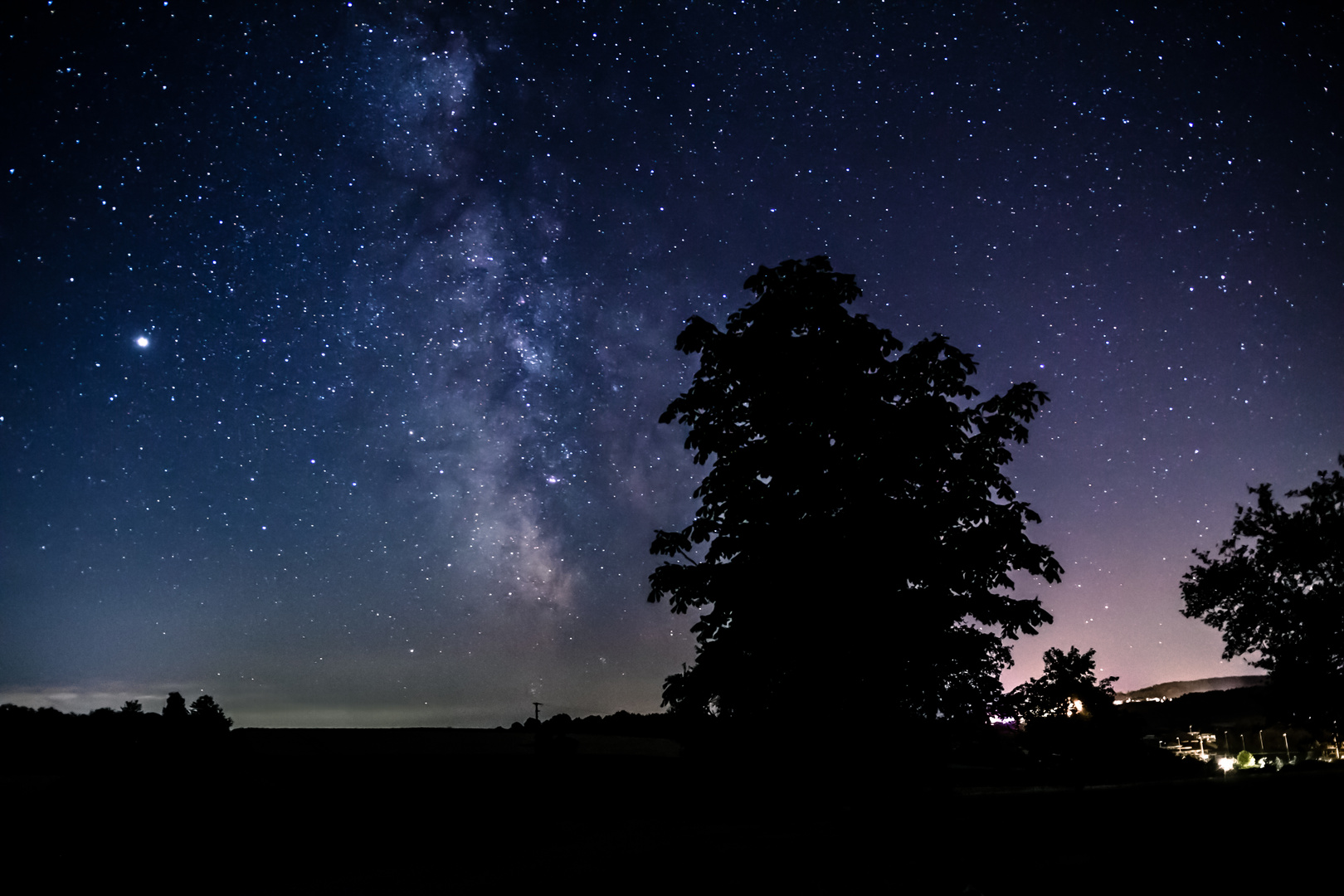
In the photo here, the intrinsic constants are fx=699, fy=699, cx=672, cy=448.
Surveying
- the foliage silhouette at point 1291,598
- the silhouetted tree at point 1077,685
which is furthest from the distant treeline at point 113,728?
the foliage silhouette at point 1291,598

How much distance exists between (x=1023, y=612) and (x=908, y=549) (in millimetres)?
2468

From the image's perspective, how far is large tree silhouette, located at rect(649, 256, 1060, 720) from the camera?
12359mm

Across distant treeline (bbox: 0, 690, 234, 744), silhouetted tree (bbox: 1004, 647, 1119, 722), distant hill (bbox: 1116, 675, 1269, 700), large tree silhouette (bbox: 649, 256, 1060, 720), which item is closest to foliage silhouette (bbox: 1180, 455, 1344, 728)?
silhouetted tree (bbox: 1004, 647, 1119, 722)

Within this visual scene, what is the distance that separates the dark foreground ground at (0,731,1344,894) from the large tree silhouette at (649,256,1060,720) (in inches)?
60.9

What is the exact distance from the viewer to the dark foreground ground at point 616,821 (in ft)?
20.8

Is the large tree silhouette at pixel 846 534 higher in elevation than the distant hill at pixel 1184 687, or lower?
higher

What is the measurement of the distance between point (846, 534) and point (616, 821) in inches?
668

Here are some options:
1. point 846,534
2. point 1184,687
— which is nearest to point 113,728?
point 846,534

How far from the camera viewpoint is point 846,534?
12586 mm

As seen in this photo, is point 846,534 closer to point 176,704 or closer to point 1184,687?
point 176,704

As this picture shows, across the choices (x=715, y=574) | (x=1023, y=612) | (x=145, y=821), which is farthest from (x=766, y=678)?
(x=145, y=821)

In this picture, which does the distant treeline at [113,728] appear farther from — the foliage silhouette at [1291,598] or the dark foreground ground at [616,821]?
the foliage silhouette at [1291,598]

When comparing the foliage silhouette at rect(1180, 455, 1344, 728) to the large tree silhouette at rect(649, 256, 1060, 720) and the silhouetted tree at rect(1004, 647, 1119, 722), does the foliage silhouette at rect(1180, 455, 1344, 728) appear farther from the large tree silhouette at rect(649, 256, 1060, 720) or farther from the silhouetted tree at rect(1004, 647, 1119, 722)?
the large tree silhouette at rect(649, 256, 1060, 720)

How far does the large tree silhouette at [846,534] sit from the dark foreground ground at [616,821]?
5.07ft
